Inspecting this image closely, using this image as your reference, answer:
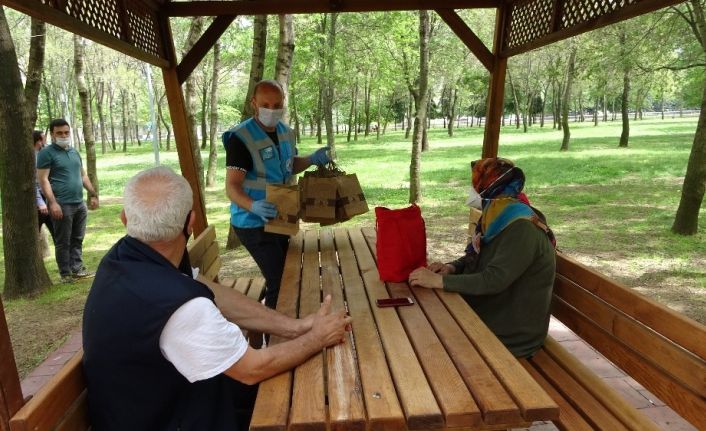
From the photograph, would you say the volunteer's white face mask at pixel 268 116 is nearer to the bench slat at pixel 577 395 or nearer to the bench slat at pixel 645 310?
the bench slat at pixel 645 310

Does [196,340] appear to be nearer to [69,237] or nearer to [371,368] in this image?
[371,368]

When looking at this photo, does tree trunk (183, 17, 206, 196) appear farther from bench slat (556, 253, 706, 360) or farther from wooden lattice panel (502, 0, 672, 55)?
bench slat (556, 253, 706, 360)

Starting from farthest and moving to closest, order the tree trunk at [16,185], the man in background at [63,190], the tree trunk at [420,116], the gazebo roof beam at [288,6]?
1. the tree trunk at [420,116]
2. the man in background at [63,190]
3. the tree trunk at [16,185]
4. the gazebo roof beam at [288,6]

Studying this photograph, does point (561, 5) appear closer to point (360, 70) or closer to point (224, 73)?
point (360, 70)

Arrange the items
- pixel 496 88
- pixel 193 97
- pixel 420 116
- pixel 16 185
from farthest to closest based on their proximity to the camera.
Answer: pixel 193 97 < pixel 420 116 < pixel 16 185 < pixel 496 88

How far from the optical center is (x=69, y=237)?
6.12 metres

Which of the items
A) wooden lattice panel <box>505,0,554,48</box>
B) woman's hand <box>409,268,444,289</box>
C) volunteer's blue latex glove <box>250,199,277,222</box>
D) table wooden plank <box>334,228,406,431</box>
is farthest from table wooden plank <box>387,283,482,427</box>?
wooden lattice panel <box>505,0,554,48</box>

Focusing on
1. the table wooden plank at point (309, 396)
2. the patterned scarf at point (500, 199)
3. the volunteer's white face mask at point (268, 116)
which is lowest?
the table wooden plank at point (309, 396)

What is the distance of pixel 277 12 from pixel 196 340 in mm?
3262

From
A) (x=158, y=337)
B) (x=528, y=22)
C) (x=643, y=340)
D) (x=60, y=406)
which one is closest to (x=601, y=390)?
(x=643, y=340)

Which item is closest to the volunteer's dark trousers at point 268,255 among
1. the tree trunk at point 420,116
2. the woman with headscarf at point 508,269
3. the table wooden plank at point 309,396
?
the table wooden plank at point 309,396

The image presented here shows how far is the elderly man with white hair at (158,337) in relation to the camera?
149 cm

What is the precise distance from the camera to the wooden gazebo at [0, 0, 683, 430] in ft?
9.63

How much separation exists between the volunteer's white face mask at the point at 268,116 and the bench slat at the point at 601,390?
7.12 feet
